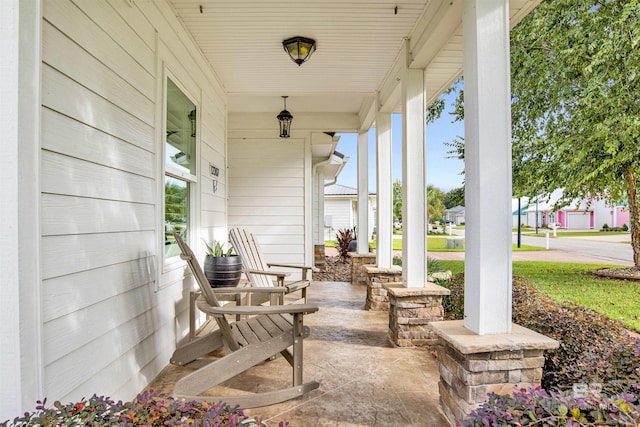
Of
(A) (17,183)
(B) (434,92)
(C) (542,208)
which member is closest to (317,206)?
(B) (434,92)

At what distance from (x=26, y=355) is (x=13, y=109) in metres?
0.88

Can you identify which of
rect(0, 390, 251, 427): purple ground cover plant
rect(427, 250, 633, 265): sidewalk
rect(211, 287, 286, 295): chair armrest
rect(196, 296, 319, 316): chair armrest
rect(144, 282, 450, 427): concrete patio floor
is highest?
rect(0, 390, 251, 427): purple ground cover plant

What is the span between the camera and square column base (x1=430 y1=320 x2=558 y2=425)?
1.93m

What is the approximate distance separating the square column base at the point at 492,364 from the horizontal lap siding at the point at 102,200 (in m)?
1.81

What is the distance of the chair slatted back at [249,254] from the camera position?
418cm

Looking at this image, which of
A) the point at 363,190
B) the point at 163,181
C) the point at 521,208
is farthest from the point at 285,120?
the point at 521,208

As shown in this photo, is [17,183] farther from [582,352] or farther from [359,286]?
[359,286]

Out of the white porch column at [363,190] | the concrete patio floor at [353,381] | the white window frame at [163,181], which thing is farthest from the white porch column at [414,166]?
the white porch column at [363,190]

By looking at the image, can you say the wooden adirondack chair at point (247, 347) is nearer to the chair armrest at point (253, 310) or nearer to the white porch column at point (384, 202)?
the chair armrest at point (253, 310)

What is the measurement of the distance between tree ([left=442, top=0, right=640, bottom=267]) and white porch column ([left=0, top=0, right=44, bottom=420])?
6.52 m

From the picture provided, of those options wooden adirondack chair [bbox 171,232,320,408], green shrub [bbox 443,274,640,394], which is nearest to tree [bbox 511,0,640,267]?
green shrub [bbox 443,274,640,394]

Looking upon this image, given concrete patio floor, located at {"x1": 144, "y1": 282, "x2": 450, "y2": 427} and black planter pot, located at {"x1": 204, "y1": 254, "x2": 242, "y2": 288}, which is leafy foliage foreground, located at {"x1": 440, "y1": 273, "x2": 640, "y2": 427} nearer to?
concrete patio floor, located at {"x1": 144, "y1": 282, "x2": 450, "y2": 427}

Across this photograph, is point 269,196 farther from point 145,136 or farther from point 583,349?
point 583,349

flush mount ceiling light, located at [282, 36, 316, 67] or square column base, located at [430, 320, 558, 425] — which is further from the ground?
flush mount ceiling light, located at [282, 36, 316, 67]
